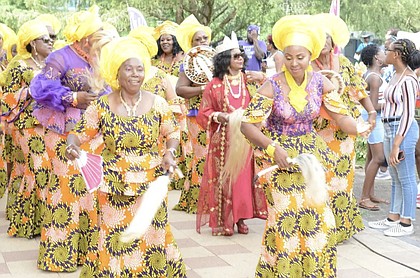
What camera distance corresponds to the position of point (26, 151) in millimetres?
7758

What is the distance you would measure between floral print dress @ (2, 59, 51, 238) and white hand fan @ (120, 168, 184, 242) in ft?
8.14

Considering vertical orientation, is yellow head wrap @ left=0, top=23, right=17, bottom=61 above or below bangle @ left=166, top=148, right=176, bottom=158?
above

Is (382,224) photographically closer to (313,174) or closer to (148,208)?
(313,174)

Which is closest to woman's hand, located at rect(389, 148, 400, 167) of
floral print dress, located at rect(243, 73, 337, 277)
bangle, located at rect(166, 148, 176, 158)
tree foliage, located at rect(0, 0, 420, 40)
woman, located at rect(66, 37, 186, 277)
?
floral print dress, located at rect(243, 73, 337, 277)


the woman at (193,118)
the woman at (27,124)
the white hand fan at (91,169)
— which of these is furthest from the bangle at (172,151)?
the woman at (193,118)

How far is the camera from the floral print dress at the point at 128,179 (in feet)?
17.7

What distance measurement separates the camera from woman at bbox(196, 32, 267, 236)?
787cm

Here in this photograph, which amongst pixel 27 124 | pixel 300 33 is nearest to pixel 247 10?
pixel 27 124

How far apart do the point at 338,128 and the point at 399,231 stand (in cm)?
141

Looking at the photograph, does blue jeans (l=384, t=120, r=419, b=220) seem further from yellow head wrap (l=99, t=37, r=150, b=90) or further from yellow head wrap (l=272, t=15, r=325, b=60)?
yellow head wrap (l=99, t=37, r=150, b=90)

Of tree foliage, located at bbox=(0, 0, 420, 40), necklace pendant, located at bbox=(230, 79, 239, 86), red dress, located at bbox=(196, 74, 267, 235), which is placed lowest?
red dress, located at bbox=(196, 74, 267, 235)

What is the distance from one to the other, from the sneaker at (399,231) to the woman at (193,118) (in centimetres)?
214

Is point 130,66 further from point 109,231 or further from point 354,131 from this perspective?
point 354,131

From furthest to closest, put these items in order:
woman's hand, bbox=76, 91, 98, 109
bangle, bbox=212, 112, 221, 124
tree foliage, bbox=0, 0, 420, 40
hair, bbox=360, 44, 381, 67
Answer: tree foliage, bbox=0, 0, 420, 40, hair, bbox=360, 44, 381, 67, bangle, bbox=212, 112, 221, 124, woman's hand, bbox=76, 91, 98, 109
